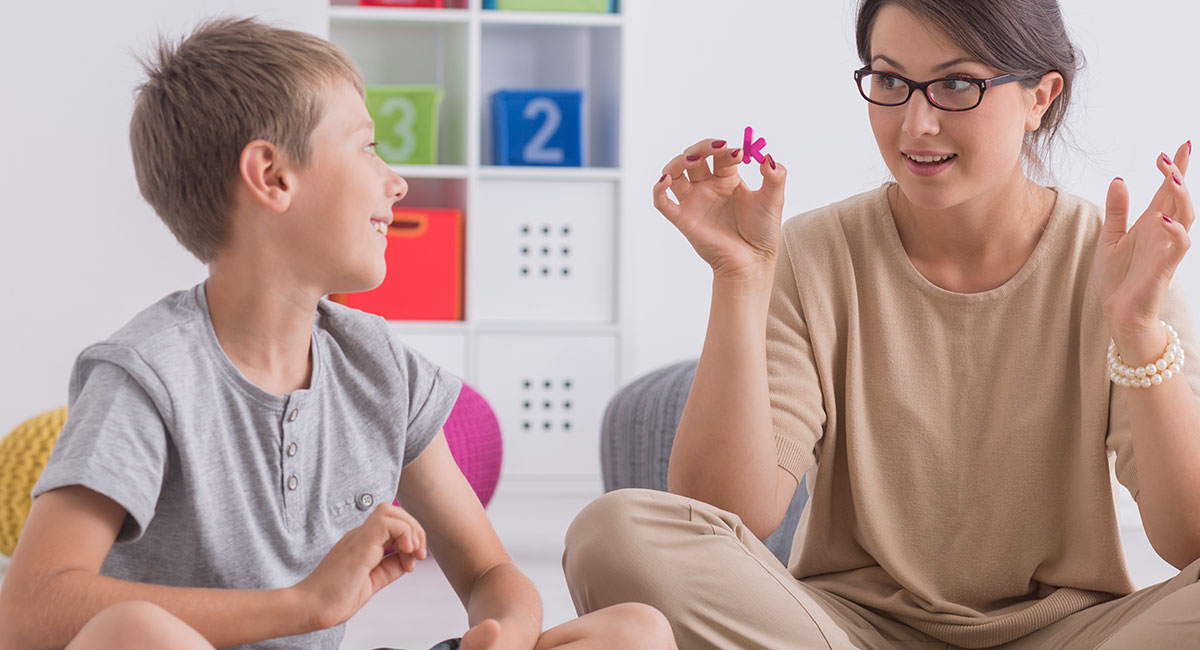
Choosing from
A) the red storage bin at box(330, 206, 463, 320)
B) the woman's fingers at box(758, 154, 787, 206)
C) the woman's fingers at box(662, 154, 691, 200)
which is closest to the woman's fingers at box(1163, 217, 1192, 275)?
the woman's fingers at box(758, 154, 787, 206)

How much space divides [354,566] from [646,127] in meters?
2.83

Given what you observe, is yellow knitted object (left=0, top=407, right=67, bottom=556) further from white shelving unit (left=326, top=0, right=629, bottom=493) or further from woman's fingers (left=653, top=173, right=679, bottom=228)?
woman's fingers (left=653, top=173, right=679, bottom=228)

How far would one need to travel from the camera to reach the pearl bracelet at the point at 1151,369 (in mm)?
1275

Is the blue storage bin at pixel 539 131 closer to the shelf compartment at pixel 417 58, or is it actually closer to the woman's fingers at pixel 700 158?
the shelf compartment at pixel 417 58

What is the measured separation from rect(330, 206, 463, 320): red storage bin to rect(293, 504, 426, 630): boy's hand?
93.0 inches

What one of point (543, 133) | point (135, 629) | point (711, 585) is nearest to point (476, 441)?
point (543, 133)

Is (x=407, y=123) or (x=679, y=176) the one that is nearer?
(x=679, y=176)

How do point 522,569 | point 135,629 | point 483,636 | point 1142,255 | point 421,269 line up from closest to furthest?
1. point 135,629
2. point 483,636
3. point 1142,255
4. point 522,569
5. point 421,269

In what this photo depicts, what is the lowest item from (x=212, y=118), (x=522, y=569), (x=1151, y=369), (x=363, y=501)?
(x=522, y=569)

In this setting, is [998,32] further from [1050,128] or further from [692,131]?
[692,131]

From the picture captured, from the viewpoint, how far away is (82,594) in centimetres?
96

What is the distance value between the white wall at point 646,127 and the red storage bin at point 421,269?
0.46m

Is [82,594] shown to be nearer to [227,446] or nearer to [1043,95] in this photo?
[227,446]

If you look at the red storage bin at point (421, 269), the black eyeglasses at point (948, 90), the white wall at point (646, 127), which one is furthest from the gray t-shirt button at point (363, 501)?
the white wall at point (646, 127)
